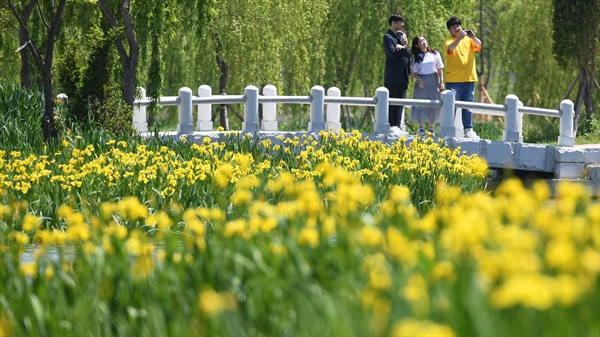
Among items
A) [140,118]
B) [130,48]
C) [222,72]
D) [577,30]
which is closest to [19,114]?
[130,48]

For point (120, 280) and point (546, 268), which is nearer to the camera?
point (546, 268)

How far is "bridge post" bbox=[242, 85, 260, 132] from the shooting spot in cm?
1738

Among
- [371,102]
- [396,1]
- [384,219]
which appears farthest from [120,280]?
[396,1]

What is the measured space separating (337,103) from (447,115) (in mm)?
1767

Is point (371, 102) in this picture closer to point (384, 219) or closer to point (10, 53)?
point (10, 53)

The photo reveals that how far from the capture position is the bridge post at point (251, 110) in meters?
17.4

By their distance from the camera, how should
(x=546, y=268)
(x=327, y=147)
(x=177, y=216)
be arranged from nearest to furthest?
(x=546, y=268) → (x=177, y=216) → (x=327, y=147)

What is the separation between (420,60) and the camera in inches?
689

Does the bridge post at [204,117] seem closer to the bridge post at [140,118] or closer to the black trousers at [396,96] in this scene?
the bridge post at [140,118]

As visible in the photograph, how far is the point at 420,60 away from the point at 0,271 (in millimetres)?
11918

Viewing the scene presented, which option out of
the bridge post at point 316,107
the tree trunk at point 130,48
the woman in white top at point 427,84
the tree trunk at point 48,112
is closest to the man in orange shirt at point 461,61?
the woman in white top at point 427,84

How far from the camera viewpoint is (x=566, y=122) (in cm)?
1769

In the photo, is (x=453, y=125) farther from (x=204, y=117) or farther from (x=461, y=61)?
(x=204, y=117)

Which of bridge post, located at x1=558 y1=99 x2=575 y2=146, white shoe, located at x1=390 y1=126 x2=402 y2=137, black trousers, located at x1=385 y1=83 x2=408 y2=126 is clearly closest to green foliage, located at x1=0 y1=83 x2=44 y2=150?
white shoe, located at x1=390 y1=126 x2=402 y2=137
